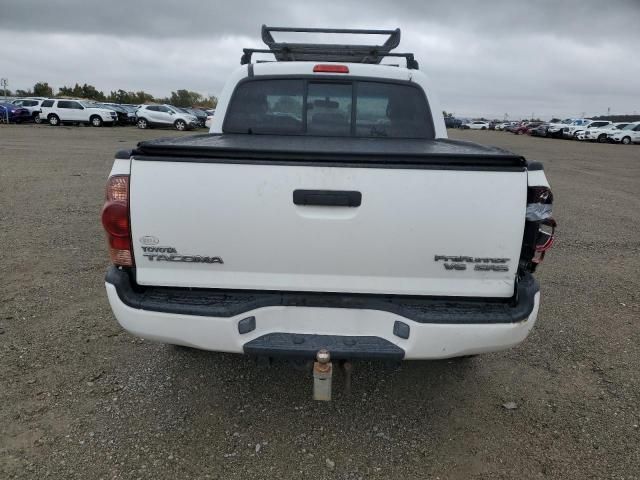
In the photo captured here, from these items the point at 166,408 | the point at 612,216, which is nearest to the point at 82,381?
the point at 166,408

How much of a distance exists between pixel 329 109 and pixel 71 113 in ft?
106

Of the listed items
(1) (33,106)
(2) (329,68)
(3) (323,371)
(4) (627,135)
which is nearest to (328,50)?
(2) (329,68)

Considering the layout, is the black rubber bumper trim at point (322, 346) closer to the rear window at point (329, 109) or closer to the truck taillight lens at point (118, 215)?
the truck taillight lens at point (118, 215)

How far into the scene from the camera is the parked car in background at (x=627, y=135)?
118ft

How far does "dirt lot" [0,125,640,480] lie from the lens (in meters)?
2.56

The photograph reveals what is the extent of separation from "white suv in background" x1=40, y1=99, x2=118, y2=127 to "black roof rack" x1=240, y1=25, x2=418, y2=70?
2964 cm

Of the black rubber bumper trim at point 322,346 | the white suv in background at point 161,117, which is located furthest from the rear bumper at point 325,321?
the white suv in background at point 161,117

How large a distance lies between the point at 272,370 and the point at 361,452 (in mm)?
969

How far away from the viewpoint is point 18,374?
324 centimetres

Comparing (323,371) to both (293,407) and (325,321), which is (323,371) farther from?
(293,407)

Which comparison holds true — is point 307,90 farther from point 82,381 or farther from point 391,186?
point 82,381

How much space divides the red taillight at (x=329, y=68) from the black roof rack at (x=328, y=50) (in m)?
1.35

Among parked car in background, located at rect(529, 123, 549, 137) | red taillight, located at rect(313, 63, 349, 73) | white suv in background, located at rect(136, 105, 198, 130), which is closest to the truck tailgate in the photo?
red taillight, located at rect(313, 63, 349, 73)

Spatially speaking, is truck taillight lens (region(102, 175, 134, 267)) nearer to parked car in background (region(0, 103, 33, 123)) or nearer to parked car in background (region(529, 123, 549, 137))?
parked car in background (region(0, 103, 33, 123))
